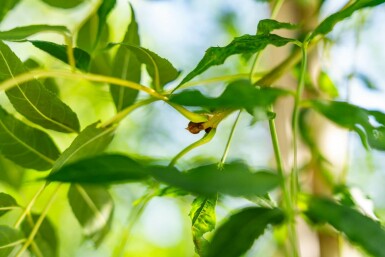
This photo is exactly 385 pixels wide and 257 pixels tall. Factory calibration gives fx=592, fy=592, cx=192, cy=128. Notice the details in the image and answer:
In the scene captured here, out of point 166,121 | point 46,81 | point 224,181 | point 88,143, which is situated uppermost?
point 166,121

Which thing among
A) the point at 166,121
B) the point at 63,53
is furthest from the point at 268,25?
the point at 166,121

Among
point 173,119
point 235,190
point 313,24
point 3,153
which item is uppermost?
point 173,119

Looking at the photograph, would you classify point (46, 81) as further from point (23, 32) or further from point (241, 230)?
point (241, 230)

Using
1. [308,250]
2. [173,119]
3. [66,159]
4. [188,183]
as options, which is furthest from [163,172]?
[173,119]

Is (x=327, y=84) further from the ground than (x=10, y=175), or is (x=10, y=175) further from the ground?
(x=327, y=84)

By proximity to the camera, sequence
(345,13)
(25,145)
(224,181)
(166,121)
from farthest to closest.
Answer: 1. (166,121)
2. (25,145)
3. (345,13)
4. (224,181)

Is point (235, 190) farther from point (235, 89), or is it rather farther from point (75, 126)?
point (75, 126)

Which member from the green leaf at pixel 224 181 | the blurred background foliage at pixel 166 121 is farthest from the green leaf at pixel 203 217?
the blurred background foliage at pixel 166 121
